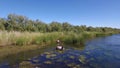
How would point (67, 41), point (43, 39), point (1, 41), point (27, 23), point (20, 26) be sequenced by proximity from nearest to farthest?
point (1, 41), point (43, 39), point (67, 41), point (20, 26), point (27, 23)

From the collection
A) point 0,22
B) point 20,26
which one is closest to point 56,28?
point 20,26

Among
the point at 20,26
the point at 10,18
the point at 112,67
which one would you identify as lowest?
the point at 112,67

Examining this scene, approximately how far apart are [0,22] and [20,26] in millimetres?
5985

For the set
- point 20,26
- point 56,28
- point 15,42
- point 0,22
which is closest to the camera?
point 15,42

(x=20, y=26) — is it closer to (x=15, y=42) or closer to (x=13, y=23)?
(x=13, y=23)

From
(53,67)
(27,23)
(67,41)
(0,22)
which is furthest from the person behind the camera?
(27,23)

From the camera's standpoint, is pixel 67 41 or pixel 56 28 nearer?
pixel 67 41

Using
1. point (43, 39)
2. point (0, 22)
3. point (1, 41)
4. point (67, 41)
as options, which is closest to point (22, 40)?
point (1, 41)

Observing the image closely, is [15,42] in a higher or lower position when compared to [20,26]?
lower

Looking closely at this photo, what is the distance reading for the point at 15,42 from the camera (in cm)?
1603

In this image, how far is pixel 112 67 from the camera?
8.84 m

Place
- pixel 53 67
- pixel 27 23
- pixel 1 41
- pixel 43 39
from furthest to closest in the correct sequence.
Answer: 1. pixel 27 23
2. pixel 43 39
3. pixel 1 41
4. pixel 53 67

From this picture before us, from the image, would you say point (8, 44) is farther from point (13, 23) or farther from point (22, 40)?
point (13, 23)

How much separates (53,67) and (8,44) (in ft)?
30.1
